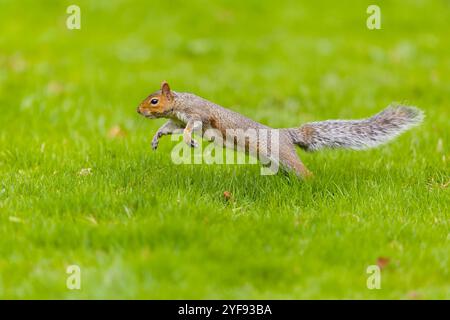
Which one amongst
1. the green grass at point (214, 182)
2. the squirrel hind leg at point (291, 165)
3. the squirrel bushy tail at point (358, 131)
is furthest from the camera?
the squirrel bushy tail at point (358, 131)

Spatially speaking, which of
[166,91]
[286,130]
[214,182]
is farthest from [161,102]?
[286,130]

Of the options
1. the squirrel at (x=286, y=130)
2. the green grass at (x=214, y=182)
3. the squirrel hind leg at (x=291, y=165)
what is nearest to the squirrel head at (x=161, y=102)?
the squirrel at (x=286, y=130)

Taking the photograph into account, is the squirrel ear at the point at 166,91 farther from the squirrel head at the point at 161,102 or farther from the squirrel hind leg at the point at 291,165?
the squirrel hind leg at the point at 291,165

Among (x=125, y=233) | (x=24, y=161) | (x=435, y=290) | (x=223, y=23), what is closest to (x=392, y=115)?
(x=435, y=290)

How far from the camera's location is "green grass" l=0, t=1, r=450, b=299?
3.65 meters

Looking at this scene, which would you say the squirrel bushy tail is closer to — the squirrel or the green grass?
the squirrel

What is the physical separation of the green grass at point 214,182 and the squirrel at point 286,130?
0.24 meters

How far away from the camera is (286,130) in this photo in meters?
5.30

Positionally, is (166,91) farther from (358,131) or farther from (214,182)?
(358,131)

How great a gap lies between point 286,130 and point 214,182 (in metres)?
0.75

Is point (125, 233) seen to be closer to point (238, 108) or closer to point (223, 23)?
point (238, 108)

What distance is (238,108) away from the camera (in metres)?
7.81

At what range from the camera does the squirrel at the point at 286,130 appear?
503cm
